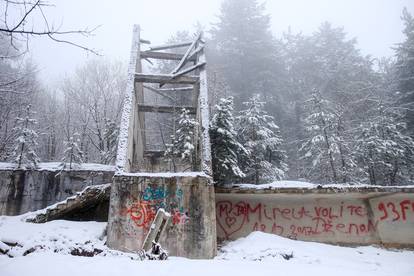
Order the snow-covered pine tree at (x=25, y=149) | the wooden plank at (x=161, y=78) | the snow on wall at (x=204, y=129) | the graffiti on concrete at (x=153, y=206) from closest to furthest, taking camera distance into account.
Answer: the graffiti on concrete at (x=153, y=206)
the snow on wall at (x=204, y=129)
the wooden plank at (x=161, y=78)
the snow-covered pine tree at (x=25, y=149)

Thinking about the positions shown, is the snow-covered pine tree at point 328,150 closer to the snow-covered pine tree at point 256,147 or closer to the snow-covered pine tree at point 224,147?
the snow-covered pine tree at point 256,147

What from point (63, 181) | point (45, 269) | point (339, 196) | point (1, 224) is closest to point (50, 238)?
point (1, 224)

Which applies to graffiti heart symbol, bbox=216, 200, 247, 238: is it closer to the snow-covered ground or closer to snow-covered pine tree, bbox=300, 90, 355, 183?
the snow-covered ground

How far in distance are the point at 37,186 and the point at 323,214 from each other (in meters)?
12.1

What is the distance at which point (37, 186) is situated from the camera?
12.8 metres

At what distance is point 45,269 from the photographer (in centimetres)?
277

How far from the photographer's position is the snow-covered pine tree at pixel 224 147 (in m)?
12.0

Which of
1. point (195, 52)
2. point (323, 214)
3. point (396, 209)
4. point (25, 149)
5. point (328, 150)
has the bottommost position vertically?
point (323, 214)

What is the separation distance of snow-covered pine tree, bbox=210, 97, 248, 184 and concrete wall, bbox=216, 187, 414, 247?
1.19m

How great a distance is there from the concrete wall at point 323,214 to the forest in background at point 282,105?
3020 millimetres

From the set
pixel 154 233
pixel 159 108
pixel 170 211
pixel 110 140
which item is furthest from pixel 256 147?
pixel 154 233

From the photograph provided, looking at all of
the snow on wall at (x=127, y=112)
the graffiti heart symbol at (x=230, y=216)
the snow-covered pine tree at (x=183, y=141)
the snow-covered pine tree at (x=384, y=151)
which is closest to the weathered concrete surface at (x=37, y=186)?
the snow-covered pine tree at (x=183, y=141)

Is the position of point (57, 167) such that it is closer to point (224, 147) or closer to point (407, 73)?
point (224, 147)

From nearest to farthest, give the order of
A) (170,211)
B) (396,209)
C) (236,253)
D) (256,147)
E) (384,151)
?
(170,211)
(236,253)
(396,209)
(256,147)
(384,151)
